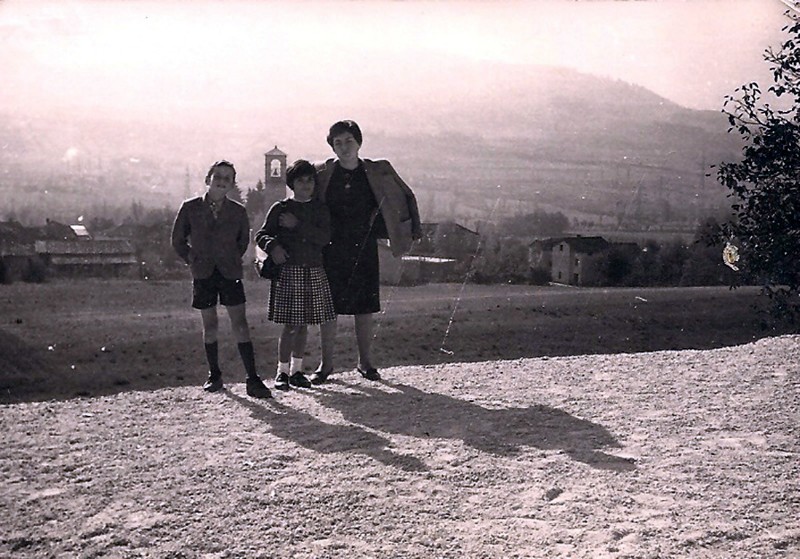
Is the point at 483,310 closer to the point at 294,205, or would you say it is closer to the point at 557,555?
the point at 294,205

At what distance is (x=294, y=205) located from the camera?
4.33 meters

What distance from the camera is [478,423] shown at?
380cm

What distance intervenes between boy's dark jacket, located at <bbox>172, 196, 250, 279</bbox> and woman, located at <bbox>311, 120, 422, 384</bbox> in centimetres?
58

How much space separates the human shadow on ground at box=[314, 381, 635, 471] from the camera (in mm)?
3357

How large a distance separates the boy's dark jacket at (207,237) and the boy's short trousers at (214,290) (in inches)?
1.4

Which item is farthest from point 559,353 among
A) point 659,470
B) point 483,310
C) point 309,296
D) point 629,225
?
point 659,470

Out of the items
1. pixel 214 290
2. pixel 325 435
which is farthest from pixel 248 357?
pixel 325 435

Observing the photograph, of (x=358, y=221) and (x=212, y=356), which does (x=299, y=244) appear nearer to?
(x=358, y=221)

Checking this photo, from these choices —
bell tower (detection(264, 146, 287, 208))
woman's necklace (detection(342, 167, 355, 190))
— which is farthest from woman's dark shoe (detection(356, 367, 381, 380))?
bell tower (detection(264, 146, 287, 208))

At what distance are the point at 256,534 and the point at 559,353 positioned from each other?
4078mm

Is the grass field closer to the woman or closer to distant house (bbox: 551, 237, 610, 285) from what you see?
distant house (bbox: 551, 237, 610, 285)

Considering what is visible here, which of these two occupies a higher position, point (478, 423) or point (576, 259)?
point (576, 259)

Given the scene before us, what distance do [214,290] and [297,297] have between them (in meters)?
0.48

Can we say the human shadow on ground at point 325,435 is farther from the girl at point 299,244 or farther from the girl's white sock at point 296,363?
the girl at point 299,244
